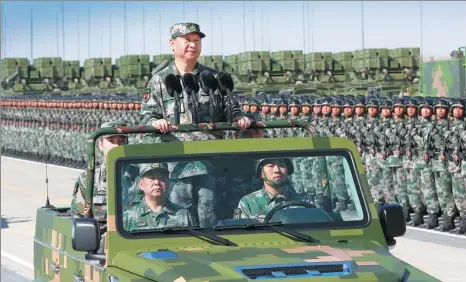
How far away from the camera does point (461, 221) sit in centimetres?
1839

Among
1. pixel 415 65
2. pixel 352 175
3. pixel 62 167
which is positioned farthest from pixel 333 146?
pixel 415 65

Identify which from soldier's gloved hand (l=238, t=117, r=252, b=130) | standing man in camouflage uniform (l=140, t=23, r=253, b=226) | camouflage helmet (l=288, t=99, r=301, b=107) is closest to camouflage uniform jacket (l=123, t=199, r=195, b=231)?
soldier's gloved hand (l=238, t=117, r=252, b=130)

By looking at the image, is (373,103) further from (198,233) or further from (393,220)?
(198,233)

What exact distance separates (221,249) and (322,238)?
59cm

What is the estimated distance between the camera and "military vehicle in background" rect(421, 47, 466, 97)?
30516 mm

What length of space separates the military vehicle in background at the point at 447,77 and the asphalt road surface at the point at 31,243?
8.33 meters

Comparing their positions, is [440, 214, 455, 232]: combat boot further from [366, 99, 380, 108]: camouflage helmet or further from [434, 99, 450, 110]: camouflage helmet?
[366, 99, 380, 108]: camouflage helmet

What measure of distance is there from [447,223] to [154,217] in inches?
464

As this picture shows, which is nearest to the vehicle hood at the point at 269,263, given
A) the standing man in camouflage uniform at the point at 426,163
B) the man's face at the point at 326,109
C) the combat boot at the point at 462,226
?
the combat boot at the point at 462,226

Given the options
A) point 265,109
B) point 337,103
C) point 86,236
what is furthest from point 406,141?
point 86,236

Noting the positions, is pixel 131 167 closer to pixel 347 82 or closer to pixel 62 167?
pixel 62 167

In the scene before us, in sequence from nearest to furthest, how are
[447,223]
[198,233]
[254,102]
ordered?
[198,233] → [447,223] → [254,102]

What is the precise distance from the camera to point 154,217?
746 centimetres

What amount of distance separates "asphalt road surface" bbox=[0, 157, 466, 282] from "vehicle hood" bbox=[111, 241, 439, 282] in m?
6.89
